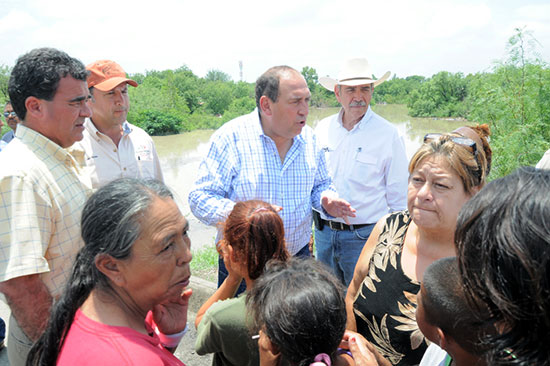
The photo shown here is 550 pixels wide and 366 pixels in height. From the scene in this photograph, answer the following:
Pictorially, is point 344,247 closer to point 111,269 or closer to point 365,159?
point 365,159

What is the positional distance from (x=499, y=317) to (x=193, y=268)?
4.56 m

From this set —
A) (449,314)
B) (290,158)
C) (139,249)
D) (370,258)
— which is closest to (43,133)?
(139,249)

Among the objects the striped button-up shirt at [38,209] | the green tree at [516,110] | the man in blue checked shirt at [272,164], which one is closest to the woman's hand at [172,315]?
the striped button-up shirt at [38,209]

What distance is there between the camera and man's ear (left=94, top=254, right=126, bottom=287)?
50.9 inches

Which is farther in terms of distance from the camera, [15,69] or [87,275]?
[15,69]

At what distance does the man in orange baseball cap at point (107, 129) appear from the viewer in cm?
329

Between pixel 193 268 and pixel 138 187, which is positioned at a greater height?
pixel 138 187

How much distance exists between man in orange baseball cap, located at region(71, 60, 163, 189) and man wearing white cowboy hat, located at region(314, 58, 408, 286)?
183 cm

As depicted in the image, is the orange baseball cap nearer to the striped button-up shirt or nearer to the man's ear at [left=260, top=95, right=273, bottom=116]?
the man's ear at [left=260, top=95, right=273, bottom=116]

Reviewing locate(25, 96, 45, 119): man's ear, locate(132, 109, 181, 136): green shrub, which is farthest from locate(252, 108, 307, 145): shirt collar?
locate(132, 109, 181, 136): green shrub

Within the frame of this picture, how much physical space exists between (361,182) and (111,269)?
9.32 ft

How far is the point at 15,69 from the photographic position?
Answer: 214cm

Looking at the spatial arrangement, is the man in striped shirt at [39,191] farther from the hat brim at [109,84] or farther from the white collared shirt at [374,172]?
the white collared shirt at [374,172]

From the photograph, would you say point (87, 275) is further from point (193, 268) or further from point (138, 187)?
point (193, 268)
